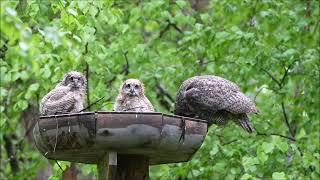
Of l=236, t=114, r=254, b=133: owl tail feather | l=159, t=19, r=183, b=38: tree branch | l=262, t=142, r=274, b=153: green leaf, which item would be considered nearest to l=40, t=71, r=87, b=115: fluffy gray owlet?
l=236, t=114, r=254, b=133: owl tail feather

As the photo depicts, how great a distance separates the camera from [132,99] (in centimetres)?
597

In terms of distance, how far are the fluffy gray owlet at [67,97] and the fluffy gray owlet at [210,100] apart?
1.03 metres

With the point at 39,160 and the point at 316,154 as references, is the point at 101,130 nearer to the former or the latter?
the point at 316,154

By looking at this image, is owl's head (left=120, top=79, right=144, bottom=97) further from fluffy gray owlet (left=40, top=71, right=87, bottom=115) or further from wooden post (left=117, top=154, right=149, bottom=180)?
wooden post (left=117, top=154, right=149, bottom=180)

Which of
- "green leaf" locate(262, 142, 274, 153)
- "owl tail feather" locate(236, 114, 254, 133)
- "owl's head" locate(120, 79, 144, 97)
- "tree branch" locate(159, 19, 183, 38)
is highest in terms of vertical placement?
"tree branch" locate(159, 19, 183, 38)

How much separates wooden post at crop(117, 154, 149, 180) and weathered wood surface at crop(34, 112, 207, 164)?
0.16m

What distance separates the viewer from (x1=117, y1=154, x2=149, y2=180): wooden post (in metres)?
5.74

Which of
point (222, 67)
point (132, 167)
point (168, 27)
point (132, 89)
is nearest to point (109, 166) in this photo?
point (132, 167)

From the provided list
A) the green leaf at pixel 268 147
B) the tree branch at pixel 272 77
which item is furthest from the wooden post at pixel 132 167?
the tree branch at pixel 272 77

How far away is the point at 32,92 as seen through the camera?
30.4 ft

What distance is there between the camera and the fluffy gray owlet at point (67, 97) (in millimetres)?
5734

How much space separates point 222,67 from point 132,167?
4.46 metres

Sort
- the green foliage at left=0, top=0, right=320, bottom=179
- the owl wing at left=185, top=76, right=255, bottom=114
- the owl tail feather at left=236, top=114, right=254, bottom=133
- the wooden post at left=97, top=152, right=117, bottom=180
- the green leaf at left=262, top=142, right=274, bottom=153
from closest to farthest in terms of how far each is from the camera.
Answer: the wooden post at left=97, top=152, right=117, bottom=180 → the owl wing at left=185, top=76, right=255, bottom=114 → the owl tail feather at left=236, top=114, right=254, bottom=133 → the green leaf at left=262, top=142, right=274, bottom=153 → the green foliage at left=0, top=0, right=320, bottom=179

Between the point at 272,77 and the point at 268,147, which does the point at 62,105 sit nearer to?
the point at 268,147
